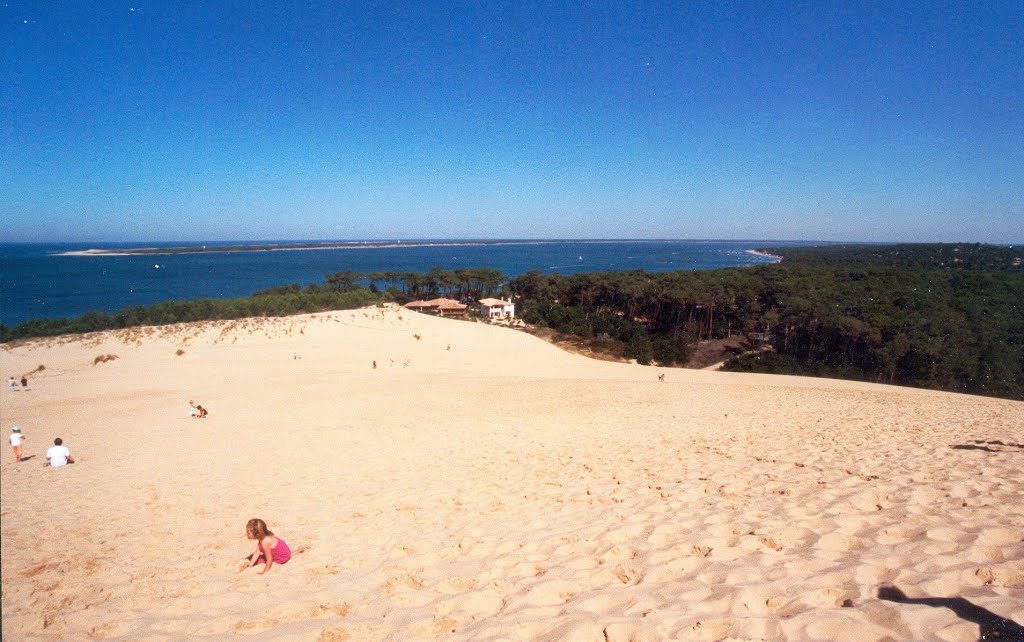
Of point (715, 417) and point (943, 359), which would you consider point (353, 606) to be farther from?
point (943, 359)

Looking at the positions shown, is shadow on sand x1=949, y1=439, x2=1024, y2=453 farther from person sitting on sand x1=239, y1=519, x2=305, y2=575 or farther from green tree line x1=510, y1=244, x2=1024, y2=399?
green tree line x1=510, y1=244, x2=1024, y2=399

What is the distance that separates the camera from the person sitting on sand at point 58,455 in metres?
4.37

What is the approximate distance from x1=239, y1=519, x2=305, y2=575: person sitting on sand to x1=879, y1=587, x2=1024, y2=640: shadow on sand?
4.59m

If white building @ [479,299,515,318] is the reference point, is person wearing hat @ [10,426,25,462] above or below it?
above

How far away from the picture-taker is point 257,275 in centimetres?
10800

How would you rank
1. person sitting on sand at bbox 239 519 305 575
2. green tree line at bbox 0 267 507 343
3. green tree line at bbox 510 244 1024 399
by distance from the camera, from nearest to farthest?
person sitting on sand at bbox 239 519 305 575 → green tree line at bbox 0 267 507 343 → green tree line at bbox 510 244 1024 399

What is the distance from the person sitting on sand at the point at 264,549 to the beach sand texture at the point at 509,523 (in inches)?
3.5

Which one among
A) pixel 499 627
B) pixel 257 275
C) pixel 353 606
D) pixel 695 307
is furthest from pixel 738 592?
pixel 257 275

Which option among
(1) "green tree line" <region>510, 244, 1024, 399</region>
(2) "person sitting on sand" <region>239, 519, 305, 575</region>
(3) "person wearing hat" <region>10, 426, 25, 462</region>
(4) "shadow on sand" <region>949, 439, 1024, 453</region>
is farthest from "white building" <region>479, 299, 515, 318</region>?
(3) "person wearing hat" <region>10, 426, 25, 462</region>

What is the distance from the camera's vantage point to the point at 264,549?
4.36m

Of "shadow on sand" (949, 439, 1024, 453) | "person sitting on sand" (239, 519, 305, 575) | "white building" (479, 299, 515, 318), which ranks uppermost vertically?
"person sitting on sand" (239, 519, 305, 575)

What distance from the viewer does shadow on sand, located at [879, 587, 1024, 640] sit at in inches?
104

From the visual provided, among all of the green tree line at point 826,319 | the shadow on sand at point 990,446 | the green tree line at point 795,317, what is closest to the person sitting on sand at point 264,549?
the shadow on sand at point 990,446

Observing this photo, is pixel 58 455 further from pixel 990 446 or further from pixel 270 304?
pixel 270 304
